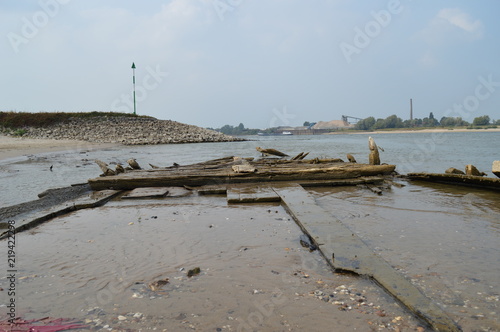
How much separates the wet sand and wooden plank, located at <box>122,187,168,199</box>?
2339mm

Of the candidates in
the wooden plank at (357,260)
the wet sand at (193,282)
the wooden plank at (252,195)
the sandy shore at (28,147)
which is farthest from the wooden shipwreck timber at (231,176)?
the sandy shore at (28,147)

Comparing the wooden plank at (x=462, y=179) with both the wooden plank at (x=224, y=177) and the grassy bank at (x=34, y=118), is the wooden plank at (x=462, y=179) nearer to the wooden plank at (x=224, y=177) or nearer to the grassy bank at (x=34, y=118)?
A: the wooden plank at (x=224, y=177)

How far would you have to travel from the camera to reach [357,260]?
Result: 380 cm

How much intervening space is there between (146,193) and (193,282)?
17.0 feet

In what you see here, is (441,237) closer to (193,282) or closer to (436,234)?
(436,234)

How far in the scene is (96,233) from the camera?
5.31m

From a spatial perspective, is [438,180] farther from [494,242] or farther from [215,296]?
[215,296]

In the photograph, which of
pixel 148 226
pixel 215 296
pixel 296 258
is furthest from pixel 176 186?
pixel 215 296

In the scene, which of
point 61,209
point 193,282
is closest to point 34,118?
point 61,209

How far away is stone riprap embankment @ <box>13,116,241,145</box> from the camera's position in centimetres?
4038

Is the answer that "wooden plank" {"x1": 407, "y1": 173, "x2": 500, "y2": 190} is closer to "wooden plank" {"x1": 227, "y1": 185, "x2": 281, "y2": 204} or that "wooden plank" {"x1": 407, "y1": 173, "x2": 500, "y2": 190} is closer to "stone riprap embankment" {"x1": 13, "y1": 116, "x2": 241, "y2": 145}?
"wooden plank" {"x1": 227, "y1": 185, "x2": 281, "y2": 204}

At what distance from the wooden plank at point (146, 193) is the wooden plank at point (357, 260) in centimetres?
330

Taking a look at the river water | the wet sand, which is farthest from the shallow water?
the wet sand

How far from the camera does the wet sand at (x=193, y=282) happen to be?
9.12 ft
